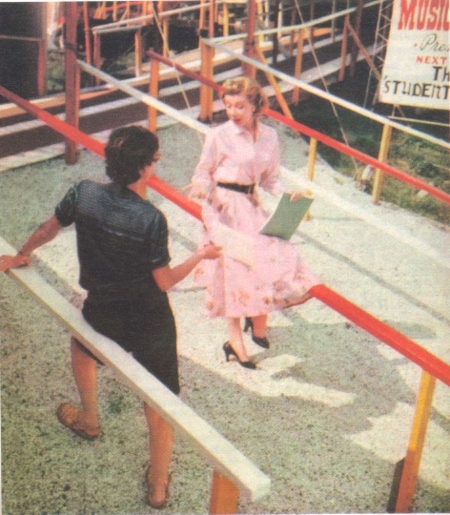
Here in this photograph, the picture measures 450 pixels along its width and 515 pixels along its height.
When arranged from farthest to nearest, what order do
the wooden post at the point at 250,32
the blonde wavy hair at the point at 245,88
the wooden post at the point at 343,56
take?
the wooden post at the point at 343,56, the wooden post at the point at 250,32, the blonde wavy hair at the point at 245,88

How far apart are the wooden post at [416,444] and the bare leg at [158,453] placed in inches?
26.9

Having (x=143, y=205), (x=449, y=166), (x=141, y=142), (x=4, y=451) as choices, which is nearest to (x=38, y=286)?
(x=143, y=205)

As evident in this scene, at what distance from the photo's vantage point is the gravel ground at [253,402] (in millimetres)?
1892

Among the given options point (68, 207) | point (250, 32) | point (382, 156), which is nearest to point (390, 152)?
point (382, 156)

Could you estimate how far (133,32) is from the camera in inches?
262

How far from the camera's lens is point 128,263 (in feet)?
5.44

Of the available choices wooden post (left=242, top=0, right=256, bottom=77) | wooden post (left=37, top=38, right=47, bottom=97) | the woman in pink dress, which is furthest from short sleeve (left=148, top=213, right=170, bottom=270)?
wooden post (left=37, top=38, right=47, bottom=97)

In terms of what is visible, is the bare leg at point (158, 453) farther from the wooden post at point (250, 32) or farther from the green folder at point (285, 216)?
the wooden post at point (250, 32)

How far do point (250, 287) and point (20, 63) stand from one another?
3087 mm

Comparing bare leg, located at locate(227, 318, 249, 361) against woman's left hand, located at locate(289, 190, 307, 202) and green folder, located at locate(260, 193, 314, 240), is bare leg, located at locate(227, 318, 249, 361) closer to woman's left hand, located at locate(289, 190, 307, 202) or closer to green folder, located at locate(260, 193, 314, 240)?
green folder, located at locate(260, 193, 314, 240)

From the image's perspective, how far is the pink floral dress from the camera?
2342 mm

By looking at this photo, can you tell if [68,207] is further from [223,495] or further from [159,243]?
[223,495]

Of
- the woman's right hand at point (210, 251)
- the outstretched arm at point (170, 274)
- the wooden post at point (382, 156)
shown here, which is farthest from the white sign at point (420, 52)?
the outstretched arm at point (170, 274)

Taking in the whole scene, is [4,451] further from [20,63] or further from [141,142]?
[20,63]
